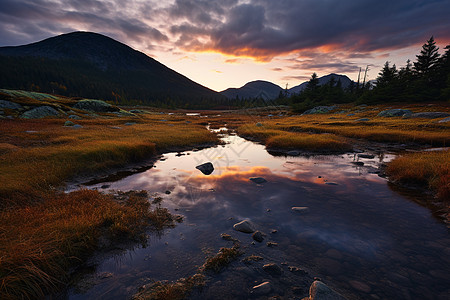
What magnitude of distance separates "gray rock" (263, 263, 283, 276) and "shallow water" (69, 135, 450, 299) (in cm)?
13

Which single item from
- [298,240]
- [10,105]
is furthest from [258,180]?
[10,105]

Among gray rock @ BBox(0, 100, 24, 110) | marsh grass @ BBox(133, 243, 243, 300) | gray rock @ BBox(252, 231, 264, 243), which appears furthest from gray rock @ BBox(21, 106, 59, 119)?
gray rock @ BBox(252, 231, 264, 243)

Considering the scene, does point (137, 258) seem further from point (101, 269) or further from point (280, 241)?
point (280, 241)

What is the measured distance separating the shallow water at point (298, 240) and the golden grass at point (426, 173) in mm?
1109

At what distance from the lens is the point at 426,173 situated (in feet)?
34.4

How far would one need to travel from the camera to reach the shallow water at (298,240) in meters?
4.60

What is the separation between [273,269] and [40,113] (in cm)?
5157

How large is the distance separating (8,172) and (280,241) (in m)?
13.0

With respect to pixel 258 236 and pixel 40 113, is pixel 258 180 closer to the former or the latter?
pixel 258 236

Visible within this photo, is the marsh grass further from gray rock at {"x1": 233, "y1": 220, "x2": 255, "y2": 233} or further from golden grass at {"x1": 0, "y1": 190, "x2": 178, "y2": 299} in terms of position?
golden grass at {"x1": 0, "y1": 190, "x2": 178, "y2": 299}

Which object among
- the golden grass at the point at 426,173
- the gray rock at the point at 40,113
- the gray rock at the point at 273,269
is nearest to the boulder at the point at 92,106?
the gray rock at the point at 40,113

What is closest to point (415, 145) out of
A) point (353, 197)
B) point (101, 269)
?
point (353, 197)

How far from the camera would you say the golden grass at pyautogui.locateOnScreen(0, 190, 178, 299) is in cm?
391

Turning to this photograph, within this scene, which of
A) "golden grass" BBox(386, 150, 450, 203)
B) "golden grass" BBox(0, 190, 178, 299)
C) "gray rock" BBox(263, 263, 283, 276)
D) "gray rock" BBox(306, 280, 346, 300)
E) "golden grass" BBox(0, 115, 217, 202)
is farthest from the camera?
"golden grass" BBox(386, 150, 450, 203)
